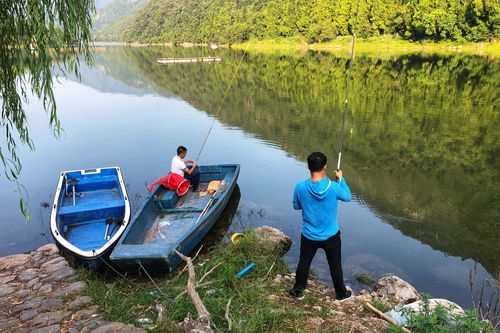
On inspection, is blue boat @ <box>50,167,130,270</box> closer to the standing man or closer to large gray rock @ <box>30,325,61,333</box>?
large gray rock @ <box>30,325,61,333</box>

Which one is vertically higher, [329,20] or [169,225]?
[329,20]

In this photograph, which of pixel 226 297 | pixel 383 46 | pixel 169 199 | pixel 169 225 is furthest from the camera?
pixel 383 46

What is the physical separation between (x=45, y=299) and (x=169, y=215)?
13.0 ft

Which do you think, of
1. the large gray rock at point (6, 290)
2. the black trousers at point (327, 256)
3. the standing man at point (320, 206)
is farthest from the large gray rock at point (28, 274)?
the standing man at point (320, 206)

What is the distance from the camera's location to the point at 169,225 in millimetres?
9227

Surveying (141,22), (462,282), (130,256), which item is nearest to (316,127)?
(462,282)

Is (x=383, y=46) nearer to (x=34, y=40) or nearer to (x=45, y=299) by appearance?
(x=45, y=299)

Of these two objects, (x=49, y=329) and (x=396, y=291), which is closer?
(x=49, y=329)

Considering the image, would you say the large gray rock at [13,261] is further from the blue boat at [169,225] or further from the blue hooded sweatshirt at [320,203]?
the blue hooded sweatshirt at [320,203]

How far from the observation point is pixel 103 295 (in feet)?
20.3

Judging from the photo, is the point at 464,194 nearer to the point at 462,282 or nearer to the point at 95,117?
the point at 462,282

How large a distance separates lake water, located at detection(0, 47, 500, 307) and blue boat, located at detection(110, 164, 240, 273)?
3.40ft

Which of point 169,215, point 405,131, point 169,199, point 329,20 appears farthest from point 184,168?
point 329,20

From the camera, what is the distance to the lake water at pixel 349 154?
888 centimetres
